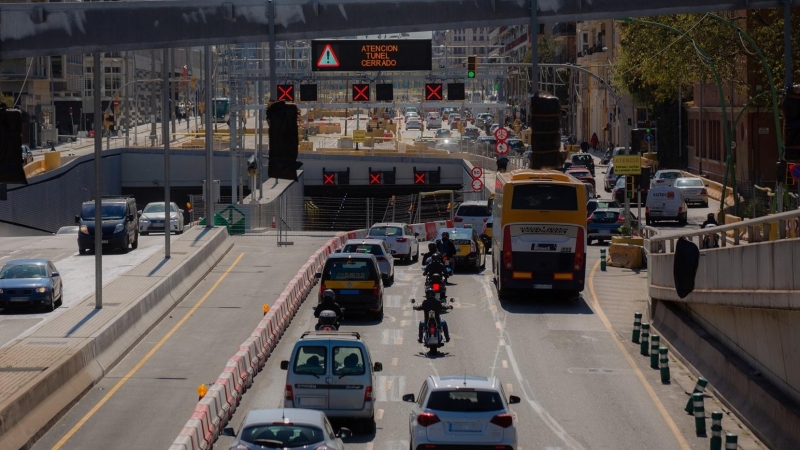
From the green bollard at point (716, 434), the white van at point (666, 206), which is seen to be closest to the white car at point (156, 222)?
the white van at point (666, 206)

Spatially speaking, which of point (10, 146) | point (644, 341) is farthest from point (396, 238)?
point (10, 146)

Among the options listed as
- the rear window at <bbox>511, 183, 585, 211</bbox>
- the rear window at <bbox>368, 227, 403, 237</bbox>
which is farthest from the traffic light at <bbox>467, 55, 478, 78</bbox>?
the rear window at <bbox>511, 183, 585, 211</bbox>

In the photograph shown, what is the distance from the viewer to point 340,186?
8788 cm

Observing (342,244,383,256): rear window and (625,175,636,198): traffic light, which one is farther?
(625,175,636,198): traffic light

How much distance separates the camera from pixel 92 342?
24.7 meters

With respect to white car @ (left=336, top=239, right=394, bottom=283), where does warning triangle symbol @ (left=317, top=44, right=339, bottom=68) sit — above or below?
above

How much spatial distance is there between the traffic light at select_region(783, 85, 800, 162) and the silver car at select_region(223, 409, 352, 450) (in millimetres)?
7057

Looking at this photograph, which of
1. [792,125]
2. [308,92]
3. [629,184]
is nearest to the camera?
[792,125]

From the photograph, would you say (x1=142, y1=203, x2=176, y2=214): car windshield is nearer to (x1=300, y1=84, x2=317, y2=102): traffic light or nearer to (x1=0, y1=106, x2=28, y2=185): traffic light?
(x1=300, y1=84, x2=317, y2=102): traffic light

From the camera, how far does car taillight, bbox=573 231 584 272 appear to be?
111ft

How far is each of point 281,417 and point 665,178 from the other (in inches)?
2045

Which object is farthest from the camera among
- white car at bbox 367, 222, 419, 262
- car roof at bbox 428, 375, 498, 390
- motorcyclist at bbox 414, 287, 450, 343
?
white car at bbox 367, 222, 419, 262

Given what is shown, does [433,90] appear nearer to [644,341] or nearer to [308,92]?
[308,92]

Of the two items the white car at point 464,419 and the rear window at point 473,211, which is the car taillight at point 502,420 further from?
the rear window at point 473,211
